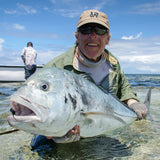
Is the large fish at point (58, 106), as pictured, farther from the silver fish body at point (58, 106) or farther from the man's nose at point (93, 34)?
the man's nose at point (93, 34)

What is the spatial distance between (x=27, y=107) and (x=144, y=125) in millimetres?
2897

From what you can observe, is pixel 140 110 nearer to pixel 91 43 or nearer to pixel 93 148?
pixel 93 148

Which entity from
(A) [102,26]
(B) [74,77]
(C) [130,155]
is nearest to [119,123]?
(C) [130,155]

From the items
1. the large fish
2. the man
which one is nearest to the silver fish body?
the large fish

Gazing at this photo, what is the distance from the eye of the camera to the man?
306 centimetres

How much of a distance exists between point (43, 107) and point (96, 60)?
2.03m

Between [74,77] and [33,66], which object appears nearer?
[74,77]

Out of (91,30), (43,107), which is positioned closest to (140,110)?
(91,30)

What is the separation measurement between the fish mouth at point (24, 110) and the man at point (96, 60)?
4.19 ft

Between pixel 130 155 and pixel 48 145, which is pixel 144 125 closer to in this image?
pixel 130 155

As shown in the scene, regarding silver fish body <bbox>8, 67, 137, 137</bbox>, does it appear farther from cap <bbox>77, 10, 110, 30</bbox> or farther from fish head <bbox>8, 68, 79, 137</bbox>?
cap <bbox>77, 10, 110, 30</bbox>

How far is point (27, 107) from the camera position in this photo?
1655 millimetres

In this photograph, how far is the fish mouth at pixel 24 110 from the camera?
1.55 m

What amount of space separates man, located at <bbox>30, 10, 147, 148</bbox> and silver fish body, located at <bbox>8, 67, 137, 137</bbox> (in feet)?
2.14
